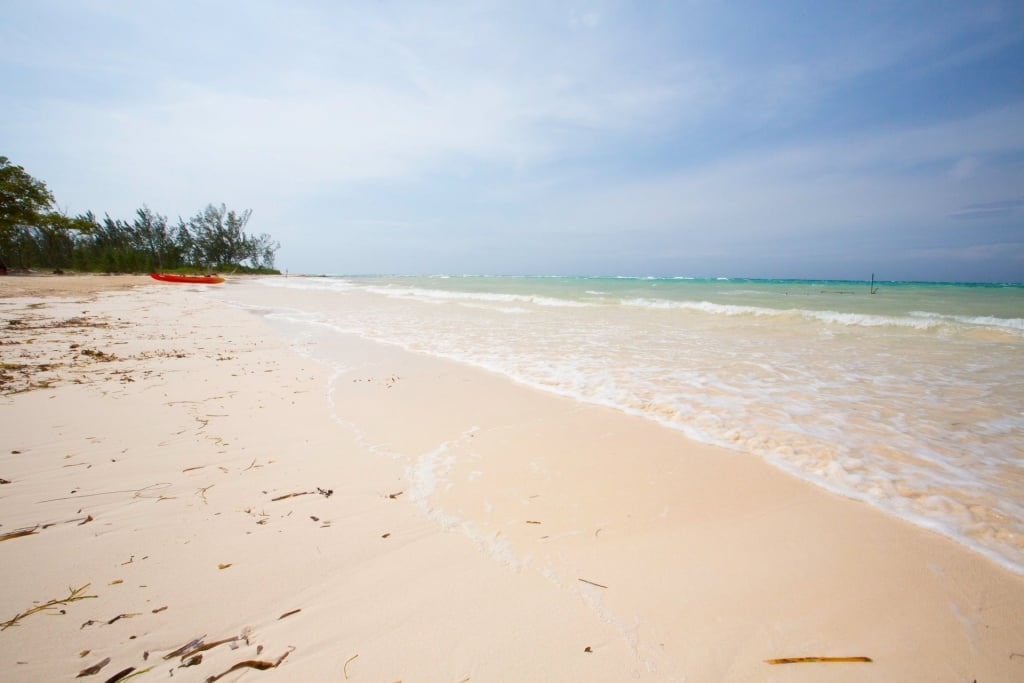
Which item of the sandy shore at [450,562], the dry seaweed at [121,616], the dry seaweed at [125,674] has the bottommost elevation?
the sandy shore at [450,562]

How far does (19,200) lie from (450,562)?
166ft

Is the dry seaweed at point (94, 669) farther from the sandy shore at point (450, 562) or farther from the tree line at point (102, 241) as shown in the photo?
the tree line at point (102, 241)

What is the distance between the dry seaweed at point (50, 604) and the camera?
147cm

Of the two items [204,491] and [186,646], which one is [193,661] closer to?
[186,646]

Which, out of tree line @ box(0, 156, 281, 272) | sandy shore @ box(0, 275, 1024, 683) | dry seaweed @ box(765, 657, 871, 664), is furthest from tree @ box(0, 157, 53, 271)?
dry seaweed @ box(765, 657, 871, 664)

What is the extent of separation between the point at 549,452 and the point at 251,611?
2152 mm

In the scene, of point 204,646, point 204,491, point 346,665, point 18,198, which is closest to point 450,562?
point 346,665

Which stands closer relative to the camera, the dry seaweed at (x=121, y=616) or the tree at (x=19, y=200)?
the dry seaweed at (x=121, y=616)

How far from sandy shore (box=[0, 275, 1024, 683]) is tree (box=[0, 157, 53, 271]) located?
4510 cm

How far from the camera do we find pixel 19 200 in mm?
31609

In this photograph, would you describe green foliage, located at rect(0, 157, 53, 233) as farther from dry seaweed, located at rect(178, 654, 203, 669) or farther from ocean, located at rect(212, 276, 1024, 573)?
dry seaweed, located at rect(178, 654, 203, 669)

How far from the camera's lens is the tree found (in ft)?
101

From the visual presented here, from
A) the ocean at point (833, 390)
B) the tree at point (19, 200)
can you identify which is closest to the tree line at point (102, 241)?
the tree at point (19, 200)

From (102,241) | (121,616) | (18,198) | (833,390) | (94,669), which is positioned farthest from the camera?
(102,241)
